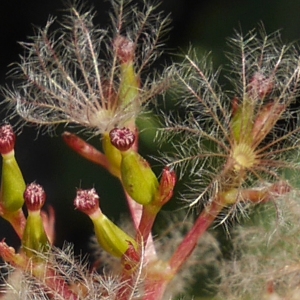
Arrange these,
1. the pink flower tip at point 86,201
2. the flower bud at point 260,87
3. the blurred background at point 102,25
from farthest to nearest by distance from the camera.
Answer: the blurred background at point 102,25 < the flower bud at point 260,87 < the pink flower tip at point 86,201

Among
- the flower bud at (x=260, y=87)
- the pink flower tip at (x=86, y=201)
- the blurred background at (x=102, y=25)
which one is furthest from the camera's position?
the blurred background at (x=102, y=25)

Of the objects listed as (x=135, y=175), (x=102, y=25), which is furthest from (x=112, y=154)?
(x=102, y=25)

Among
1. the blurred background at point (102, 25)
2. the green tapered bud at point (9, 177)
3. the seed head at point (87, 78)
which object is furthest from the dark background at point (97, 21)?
the green tapered bud at point (9, 177)

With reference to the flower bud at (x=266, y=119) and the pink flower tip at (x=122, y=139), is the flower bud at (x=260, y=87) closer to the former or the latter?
the flower bud at (x=266, y=119)

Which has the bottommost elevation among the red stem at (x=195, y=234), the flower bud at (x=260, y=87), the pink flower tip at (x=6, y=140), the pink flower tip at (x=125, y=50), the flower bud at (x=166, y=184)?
the red stem at (x=195, y=234)

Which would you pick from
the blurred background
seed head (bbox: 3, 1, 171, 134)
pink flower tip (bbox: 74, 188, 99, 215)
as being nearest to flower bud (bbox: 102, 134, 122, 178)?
seed head (bbox: 3, 1, 171, 134)

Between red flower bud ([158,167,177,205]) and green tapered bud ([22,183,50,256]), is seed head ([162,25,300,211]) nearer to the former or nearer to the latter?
red flower bud ([158,167,177,205])

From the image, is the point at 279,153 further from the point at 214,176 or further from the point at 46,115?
the point at 46,115
